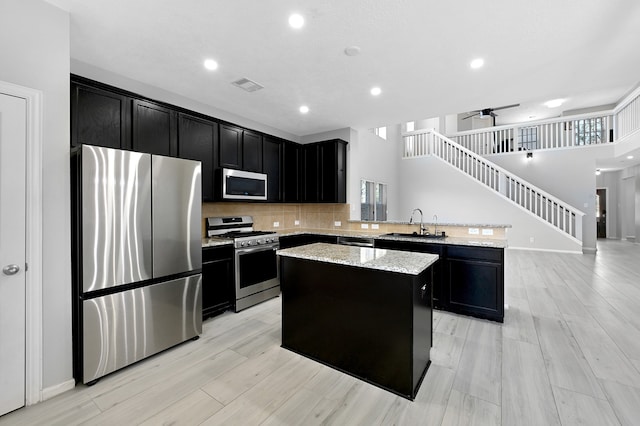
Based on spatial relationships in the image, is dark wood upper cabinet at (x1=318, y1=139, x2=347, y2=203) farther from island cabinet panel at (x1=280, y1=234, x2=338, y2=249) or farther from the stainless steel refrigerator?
the stainless steel refrigerator

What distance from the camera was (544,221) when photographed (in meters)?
7.16

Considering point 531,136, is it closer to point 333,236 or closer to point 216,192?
point 333,236

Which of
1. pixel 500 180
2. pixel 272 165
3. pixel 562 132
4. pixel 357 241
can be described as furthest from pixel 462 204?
pixel 272 165

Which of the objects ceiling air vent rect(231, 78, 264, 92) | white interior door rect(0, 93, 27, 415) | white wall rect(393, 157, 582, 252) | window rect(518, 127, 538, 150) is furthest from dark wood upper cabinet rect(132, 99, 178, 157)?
window rect(518, 127, 538, 150)

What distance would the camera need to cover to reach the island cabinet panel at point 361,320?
2.00 metres

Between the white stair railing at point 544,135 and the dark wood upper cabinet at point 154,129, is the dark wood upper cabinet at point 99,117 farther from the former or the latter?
the white stair railing at point 544,135

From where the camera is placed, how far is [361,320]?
2195 mm

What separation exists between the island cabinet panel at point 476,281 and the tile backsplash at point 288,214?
2277 millimetres

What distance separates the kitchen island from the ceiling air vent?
215cm

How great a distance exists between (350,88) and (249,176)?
1.92 meters

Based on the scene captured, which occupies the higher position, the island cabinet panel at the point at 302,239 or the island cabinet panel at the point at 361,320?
the island cabinet panel at the point at 302,239

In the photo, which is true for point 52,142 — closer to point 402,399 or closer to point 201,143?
point 201,143

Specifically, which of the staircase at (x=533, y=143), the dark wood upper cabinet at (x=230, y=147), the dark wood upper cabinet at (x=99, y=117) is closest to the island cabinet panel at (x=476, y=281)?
the dark wood upper cabinet at (x=230, y=147)

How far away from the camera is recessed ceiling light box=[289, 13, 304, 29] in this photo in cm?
218
